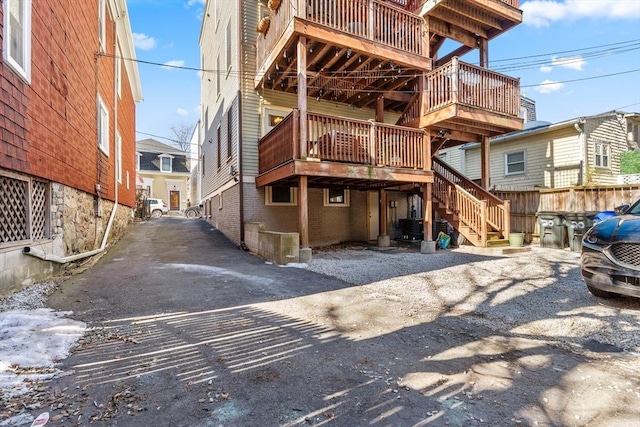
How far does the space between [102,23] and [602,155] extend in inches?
793

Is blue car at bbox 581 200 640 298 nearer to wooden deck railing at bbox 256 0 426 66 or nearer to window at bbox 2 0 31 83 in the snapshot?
wooden deck railing at bbox 256 0 426 66

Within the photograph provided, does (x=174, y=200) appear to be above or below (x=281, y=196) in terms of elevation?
above

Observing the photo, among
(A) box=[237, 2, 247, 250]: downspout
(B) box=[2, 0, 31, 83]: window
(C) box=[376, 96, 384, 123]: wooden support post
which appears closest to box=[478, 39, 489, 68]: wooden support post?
(C) box=[376, 96, 384, 123]: wooden support post

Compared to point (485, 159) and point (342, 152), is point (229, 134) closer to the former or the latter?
point (342, 152)

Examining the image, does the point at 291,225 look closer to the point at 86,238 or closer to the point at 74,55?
the point at 86,238

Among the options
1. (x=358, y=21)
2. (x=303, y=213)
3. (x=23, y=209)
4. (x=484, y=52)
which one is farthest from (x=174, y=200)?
(x=484, y=52)

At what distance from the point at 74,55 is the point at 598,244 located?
31.5ft

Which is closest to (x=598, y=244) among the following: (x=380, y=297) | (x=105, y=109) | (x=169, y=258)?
(x=380, y=297)

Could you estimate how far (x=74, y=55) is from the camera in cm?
670

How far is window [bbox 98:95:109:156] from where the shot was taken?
357 inches

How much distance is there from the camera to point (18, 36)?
14.6 feet

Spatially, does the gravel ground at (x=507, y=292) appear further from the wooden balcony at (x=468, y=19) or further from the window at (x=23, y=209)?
the wooden balcony at (x=468, y=19)

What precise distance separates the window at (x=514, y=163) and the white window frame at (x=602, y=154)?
276cm

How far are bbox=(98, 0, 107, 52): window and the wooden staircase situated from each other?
10.6 metres
